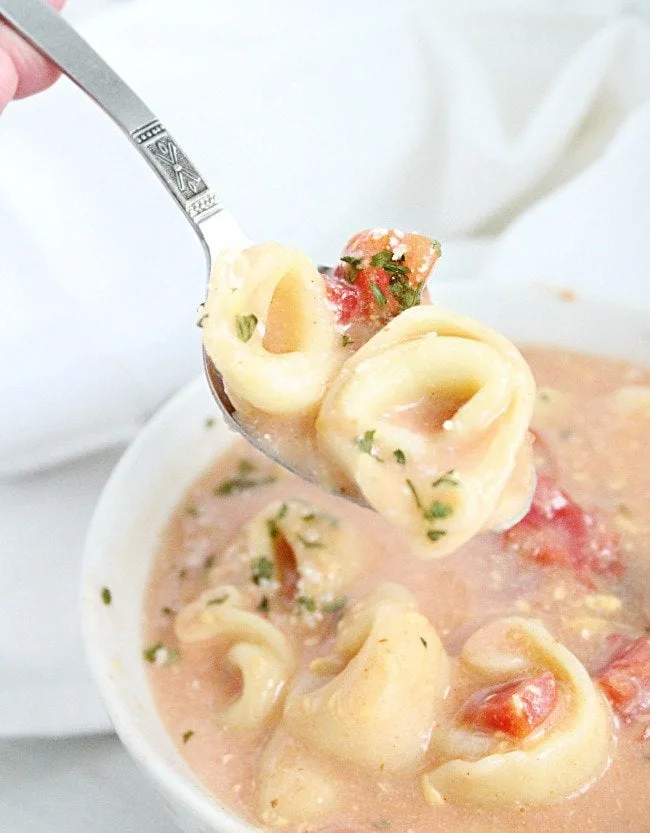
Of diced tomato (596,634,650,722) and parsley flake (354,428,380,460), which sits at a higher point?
parsley flake (354,428,380,460)

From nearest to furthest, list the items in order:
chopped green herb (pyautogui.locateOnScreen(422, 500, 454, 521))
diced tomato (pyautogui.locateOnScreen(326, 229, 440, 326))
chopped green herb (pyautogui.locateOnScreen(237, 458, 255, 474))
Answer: chopped green herb (pyautogui.locateOnScreen(422, 500, 454, 521)) < diced tomato (pyautogui.locateOnScreen(326, 229, 440, 326)) < chopped green herb (pyautogui.locateOnScreen(237, 458, 255, 474))

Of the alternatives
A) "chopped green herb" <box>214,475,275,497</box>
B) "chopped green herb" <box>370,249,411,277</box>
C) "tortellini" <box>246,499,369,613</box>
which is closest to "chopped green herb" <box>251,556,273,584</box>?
"tortellini" <box>246,499,369,613</box>

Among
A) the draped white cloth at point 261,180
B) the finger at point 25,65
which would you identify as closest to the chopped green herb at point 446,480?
the draped white cloth at point 261,180

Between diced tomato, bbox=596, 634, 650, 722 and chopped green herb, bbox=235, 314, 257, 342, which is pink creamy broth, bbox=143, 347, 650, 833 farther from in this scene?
chopped green herb, bbox=235, 314, 257, 342

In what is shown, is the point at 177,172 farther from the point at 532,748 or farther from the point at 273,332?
the point at 532,748

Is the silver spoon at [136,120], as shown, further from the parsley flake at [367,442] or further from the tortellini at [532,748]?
the tortellini at [532,748]

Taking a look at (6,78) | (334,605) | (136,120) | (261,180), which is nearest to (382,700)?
(334,605)
